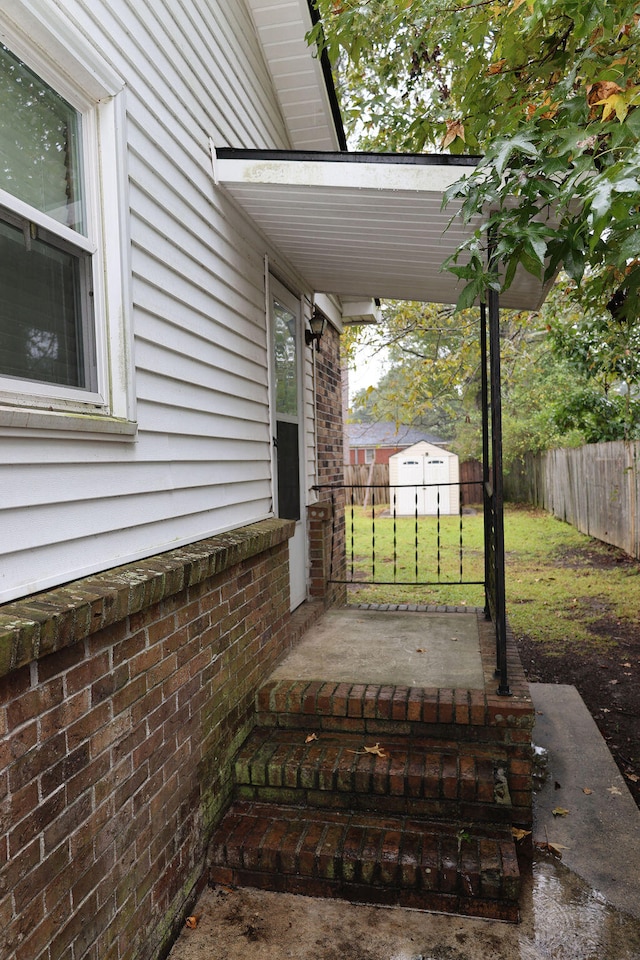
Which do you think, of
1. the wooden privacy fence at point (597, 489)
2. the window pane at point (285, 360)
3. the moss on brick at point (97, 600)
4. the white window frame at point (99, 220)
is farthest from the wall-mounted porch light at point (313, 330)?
the wooden privacy fence at point (597, 489)

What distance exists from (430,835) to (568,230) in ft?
8.31

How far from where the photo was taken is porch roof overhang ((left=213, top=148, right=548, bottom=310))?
3.01 m

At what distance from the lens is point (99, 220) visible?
7.14ft

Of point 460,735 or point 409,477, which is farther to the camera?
point 409,477

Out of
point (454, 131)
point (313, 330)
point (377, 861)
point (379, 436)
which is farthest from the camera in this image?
point (379, 436)

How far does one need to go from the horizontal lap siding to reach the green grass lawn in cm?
380

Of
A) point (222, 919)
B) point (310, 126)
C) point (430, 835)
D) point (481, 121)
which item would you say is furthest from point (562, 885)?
point (310, 126)

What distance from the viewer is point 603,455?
10.8 m

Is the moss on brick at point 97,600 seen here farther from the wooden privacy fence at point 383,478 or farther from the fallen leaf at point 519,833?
the wooden privacy fence at point 383,478

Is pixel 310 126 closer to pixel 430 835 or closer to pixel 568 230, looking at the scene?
pixel 568 230

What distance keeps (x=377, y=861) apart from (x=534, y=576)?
24.0 ft

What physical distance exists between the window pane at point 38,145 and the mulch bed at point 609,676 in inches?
152

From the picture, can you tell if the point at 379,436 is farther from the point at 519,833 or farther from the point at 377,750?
the point at 519,833

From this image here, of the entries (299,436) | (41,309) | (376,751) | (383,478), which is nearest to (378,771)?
(376,751)
